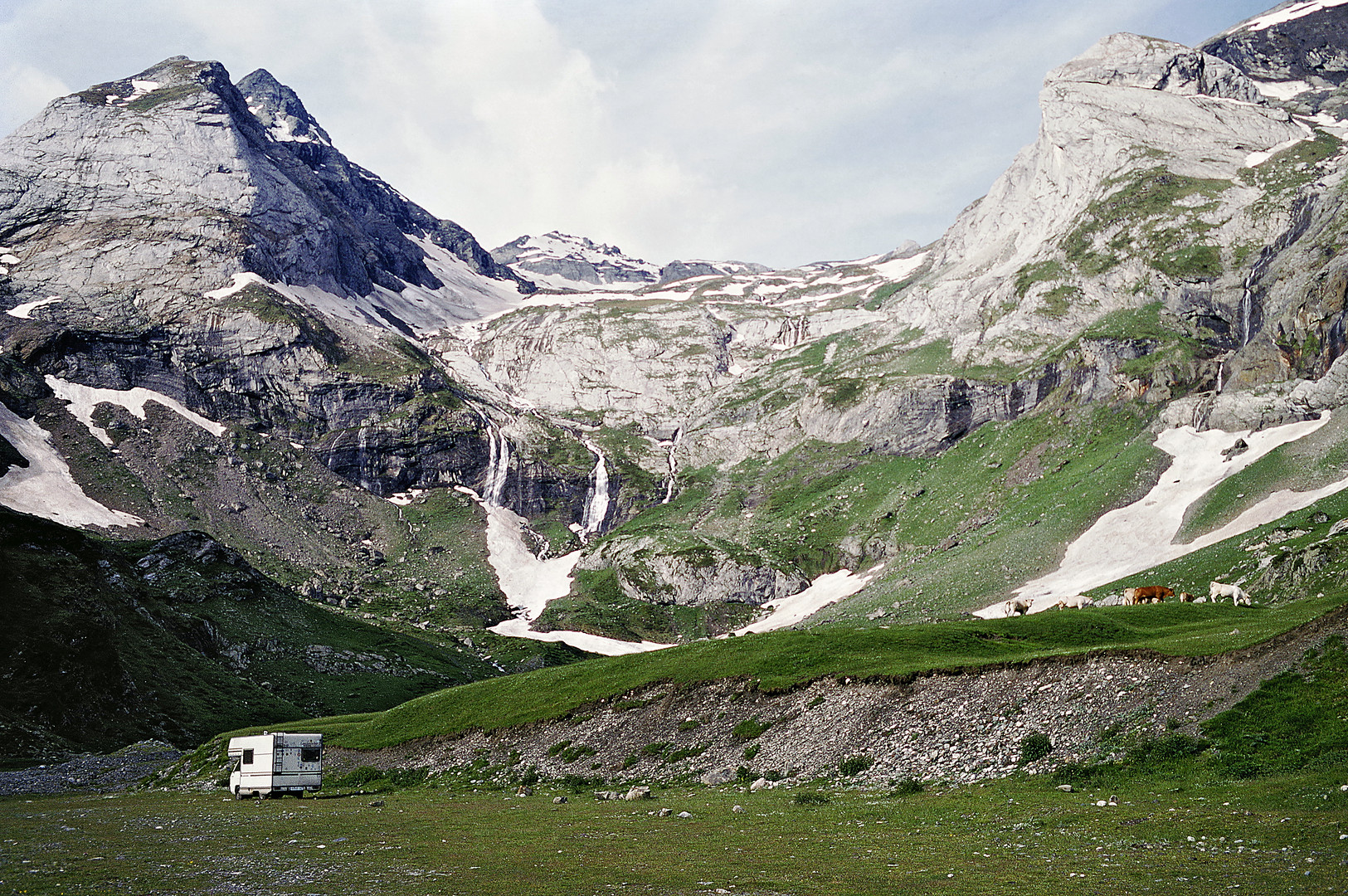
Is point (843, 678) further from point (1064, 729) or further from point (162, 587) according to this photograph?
point (162, 587)

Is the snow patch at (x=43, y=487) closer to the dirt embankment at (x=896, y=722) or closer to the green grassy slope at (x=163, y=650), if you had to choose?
the green grassy slope at (x=163, y=650)

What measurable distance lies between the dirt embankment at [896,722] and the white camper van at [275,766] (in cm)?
793

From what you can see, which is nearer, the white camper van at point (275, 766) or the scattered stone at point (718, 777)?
the scattered stone at point (718, 777)

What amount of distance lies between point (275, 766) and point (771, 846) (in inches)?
1289

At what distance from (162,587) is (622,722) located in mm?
102285

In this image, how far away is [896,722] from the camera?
1500 inches

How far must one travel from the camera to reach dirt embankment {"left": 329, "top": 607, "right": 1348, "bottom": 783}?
101ft

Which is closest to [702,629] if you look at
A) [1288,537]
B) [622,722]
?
[1288,537]

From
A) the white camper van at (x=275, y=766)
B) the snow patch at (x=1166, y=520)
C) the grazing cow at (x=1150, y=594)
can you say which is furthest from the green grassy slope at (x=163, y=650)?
the snow patch at (x=1166, y=520)

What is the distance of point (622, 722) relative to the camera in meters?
47.7

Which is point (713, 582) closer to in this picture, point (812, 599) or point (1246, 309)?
point (812, 599)

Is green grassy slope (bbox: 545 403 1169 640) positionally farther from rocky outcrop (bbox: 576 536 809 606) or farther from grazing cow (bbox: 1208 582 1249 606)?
grazing cow (bbox: 1208 582 1249 606)

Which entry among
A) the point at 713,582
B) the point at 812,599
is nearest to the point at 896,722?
the point at 812,599

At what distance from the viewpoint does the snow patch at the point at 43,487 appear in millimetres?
164500
